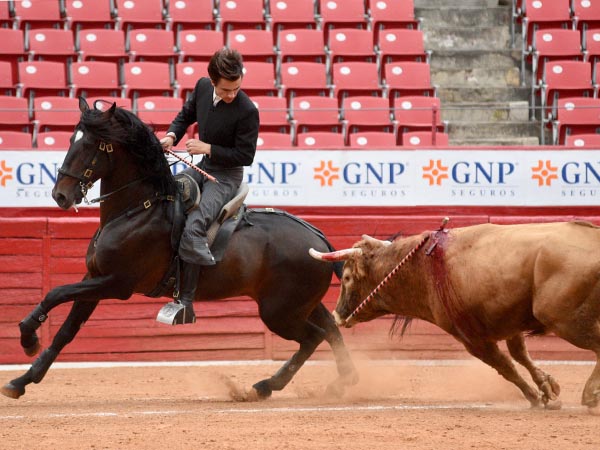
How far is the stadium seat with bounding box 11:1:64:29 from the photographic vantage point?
56.2 feet

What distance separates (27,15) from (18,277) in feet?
23.0

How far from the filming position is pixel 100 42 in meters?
16.9

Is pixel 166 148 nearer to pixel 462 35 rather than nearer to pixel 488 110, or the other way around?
pixel 488 110

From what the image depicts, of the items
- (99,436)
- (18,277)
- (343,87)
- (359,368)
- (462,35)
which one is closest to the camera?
(99,436)

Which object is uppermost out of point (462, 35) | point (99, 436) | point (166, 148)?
point (462, 35)

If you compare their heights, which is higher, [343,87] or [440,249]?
[343,87]

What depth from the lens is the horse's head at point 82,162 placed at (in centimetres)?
780

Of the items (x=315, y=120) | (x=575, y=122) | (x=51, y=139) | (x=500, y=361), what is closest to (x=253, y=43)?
(x=315, y=120)

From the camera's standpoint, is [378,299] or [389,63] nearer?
[378,299]

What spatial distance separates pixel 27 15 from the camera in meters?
17.2

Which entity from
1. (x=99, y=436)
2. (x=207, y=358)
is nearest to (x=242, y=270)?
(x=99, y=436)

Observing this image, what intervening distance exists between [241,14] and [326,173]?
203 inches

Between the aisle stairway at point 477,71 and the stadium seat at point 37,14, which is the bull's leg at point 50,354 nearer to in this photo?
the aisle stairway at point 477,71

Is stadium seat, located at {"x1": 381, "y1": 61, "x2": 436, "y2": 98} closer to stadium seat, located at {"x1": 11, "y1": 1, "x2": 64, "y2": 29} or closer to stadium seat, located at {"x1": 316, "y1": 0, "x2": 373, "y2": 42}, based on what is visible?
stadium seat, located at {"x1": 316, "y1": 0, "x2": 373, "y2": 42}
